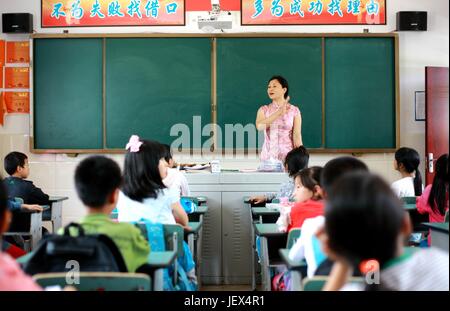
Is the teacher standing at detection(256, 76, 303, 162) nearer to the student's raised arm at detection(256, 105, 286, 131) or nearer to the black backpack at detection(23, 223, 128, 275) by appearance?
the student's raised arm at detection(256, 105, 286, 131)

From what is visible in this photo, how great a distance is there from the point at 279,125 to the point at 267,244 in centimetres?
240

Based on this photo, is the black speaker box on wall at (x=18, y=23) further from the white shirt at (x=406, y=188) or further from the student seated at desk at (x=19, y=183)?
the white shirt at (x=406, y=188)

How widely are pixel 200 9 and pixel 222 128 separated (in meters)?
1.36

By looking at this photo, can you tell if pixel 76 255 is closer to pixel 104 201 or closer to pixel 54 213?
pixel 104 201

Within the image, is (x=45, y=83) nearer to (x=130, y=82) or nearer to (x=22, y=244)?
(x=130, y=82)

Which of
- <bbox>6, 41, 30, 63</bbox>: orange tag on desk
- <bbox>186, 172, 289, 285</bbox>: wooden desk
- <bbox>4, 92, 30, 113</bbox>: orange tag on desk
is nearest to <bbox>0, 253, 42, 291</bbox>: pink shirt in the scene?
<bbox>186, 172, 289, 285</bbox>: wooden desk

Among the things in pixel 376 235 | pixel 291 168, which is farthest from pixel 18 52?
pixel 376 235

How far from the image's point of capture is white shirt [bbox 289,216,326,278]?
179 centimetres

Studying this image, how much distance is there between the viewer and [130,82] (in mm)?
5930

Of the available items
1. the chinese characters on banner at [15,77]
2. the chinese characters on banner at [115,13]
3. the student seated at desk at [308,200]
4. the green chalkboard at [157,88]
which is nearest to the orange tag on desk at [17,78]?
the chinese characters on banner at [15,77]

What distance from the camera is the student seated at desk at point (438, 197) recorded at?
2.96 metres

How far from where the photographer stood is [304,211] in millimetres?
2484

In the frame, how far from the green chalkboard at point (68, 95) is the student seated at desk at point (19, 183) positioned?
1773 mm

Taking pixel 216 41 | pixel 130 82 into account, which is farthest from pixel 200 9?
pixel 130 82
